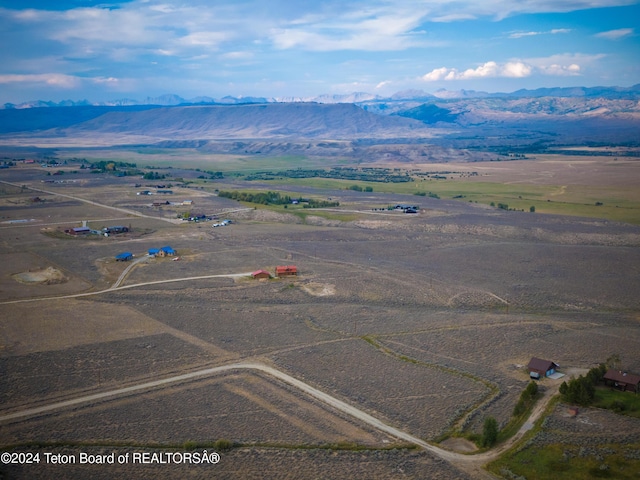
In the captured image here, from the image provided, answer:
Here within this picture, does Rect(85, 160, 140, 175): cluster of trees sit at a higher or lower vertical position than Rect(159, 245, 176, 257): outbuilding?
higher

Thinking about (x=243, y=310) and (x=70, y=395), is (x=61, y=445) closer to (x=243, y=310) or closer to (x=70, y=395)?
(x=70, y=395)

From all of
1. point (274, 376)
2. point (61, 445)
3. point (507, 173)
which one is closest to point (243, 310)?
point (274, 376)

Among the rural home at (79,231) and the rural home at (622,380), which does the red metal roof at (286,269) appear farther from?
the rural home at (79,231)

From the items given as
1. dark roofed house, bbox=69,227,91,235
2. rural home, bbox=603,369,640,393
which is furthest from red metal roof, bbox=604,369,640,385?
dark roofed house, bbox=69,227,91,235

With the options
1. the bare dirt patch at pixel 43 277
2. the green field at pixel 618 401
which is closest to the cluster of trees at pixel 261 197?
the bare dirt patch at pixel 43 277

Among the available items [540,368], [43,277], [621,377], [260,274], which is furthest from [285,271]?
[621,377]

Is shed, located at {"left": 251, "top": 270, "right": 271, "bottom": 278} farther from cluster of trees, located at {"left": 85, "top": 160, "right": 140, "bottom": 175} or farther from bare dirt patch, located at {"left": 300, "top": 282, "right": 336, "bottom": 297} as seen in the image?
cluster of trees, located at {"left": 85, "top": 160, "right": 140, "bottom": 175}
